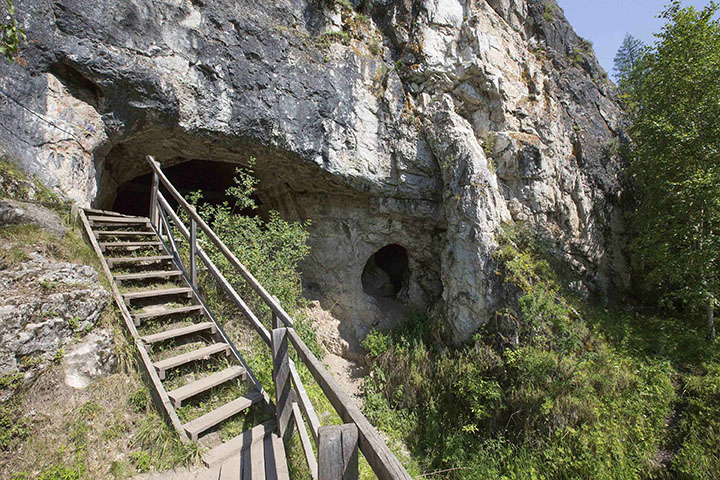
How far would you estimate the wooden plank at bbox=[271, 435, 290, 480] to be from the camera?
2.41 meters

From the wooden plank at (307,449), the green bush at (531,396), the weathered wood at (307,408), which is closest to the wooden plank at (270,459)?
the wooden plank at (307,449)

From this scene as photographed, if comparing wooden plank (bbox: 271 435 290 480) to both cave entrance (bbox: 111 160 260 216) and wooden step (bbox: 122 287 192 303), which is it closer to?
Answer: wooden step (bbox: 122 287 192 303)

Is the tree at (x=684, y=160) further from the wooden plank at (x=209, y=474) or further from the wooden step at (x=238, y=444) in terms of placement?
the wooden plank at (x=209, y=474)

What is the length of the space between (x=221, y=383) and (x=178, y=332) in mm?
792

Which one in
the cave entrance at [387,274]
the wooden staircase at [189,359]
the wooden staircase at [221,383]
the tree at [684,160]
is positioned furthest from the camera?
the cave entrance at [387,274]

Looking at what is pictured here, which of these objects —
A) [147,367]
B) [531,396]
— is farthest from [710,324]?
[147,367]

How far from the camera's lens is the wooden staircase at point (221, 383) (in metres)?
1.61

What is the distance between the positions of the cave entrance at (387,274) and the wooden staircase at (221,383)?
21.2ft

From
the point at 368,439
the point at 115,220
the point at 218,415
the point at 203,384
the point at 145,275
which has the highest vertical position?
the point at 115,220

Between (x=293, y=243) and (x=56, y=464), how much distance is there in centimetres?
472

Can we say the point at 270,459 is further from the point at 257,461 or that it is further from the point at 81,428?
the point at 81,428

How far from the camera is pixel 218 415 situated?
2.83 m

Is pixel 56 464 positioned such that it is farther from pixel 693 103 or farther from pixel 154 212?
pixel 693 103

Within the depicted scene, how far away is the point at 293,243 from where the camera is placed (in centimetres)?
664
